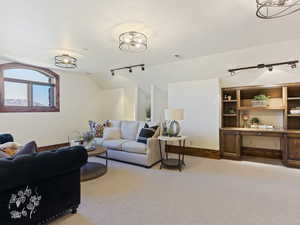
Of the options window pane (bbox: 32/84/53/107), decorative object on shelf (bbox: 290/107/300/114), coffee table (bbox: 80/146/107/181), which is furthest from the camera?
window pane (bbox: 32/84/53/107)

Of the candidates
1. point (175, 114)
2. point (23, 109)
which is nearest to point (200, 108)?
point (175, 114)

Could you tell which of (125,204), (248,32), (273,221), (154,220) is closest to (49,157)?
(125,204)

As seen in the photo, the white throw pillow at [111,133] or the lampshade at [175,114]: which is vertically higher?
the lampshade at [175,114]

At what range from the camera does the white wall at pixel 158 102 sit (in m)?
5.84

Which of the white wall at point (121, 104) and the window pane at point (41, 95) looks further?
the white wall at point (121, 104)

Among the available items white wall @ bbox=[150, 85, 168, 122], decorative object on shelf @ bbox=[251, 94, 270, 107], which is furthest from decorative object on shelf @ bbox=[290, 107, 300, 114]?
white wall @ bbox=[150, 85, 168, 122]

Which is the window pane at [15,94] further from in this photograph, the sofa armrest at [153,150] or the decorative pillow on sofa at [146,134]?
the sofa armrest at [153,150]

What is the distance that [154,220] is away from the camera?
1.97 m

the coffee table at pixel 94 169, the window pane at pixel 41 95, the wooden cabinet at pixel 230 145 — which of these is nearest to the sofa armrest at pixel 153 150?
the coffee table at pixel 94 169

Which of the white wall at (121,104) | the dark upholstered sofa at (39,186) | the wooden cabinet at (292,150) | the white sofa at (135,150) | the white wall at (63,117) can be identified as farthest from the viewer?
the white wall at (121,104)

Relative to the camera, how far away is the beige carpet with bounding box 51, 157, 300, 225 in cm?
199

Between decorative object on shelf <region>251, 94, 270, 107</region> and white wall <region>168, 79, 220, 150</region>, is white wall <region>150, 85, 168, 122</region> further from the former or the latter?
decorative object on shelf <region>251, 94, 270, 107</region>

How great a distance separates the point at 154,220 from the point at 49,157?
1370 mm

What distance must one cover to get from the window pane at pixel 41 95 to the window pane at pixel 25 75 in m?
0.23
